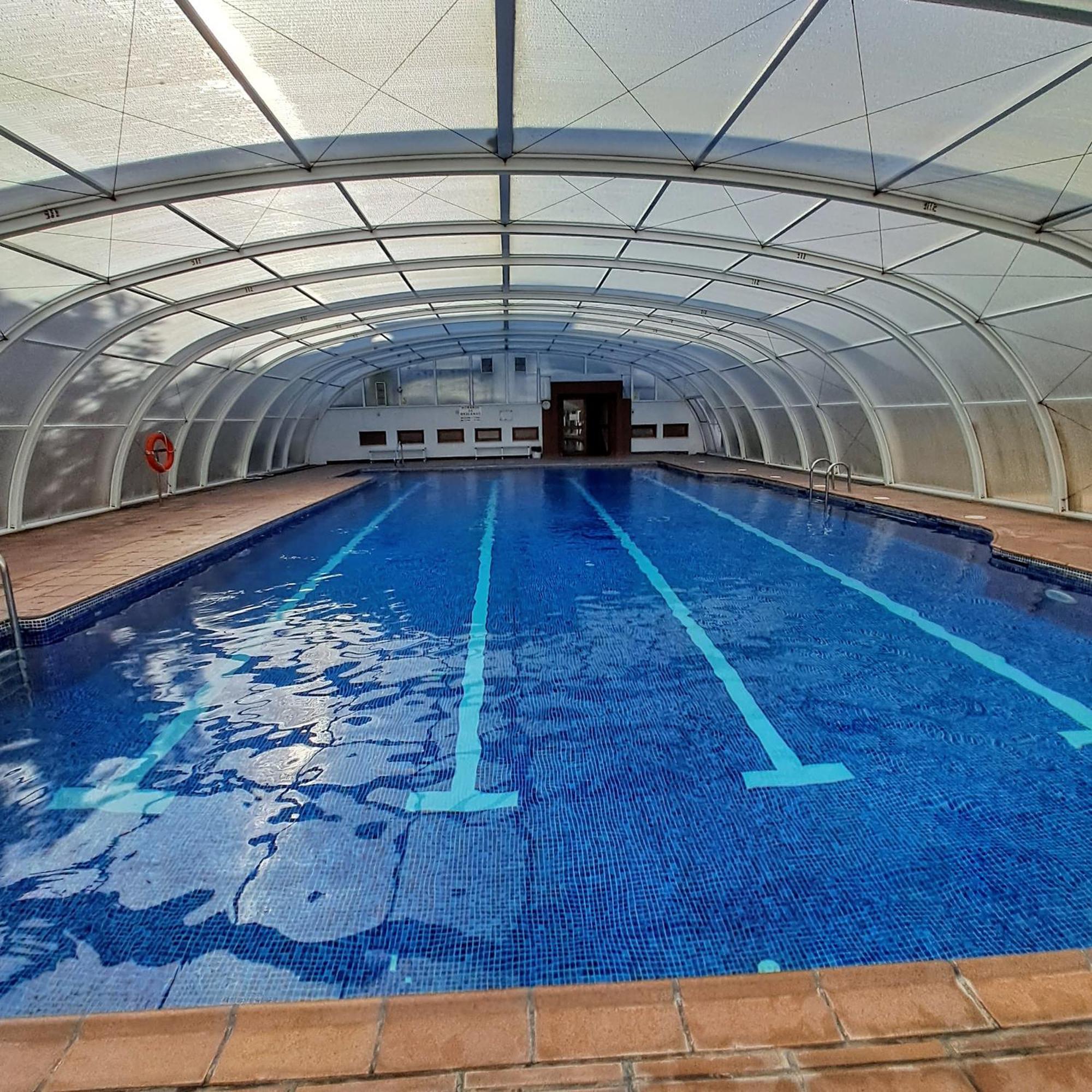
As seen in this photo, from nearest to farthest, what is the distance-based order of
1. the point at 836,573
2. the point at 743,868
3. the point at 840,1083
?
1. the point at 840,1083
2. the point at 743,868
3. the point at 836,573

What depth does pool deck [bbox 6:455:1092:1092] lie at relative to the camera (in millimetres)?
1837

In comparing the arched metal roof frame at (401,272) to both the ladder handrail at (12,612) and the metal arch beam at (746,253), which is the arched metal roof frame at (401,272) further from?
the ladder handrail at (12,612)

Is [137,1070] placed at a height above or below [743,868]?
above

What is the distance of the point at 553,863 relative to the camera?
329 centimetres

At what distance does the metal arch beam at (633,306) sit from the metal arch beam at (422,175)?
7540 millimetres

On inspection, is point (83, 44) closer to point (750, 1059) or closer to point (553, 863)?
point (553, 863)

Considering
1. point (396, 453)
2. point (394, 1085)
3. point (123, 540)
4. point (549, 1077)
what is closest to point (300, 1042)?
point (394, 1085)

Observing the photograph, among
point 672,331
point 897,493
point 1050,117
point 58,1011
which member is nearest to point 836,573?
point 1050,117

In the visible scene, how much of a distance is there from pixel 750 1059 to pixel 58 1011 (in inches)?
96.4

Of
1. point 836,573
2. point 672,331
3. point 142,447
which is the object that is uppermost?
point 672,331

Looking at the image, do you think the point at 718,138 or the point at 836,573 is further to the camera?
the point at 836,573

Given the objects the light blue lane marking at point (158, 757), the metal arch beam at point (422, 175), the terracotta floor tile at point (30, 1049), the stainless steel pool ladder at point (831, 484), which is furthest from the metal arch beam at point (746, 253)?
the terracotta floor tile at point (30, 1049)

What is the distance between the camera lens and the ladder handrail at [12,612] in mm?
5891

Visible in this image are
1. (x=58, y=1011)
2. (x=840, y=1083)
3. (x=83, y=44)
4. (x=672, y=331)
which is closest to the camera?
(x=840, y=1083)
